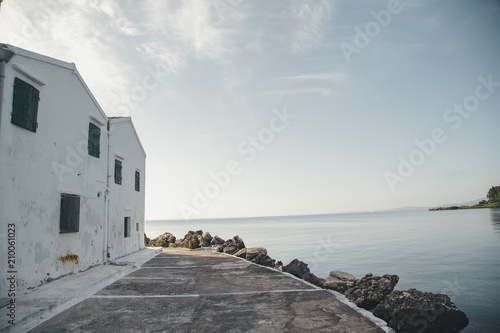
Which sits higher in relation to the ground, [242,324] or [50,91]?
[50,91]

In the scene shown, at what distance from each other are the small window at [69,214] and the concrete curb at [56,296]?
138 cm

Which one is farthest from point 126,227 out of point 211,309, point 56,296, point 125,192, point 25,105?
point 211,309

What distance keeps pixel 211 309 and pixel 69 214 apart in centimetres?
568

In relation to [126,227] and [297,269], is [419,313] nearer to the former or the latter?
[297,269]

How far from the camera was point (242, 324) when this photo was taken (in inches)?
208

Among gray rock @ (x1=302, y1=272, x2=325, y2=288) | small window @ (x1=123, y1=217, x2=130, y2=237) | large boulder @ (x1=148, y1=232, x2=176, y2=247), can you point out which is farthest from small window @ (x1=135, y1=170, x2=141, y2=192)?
gray rock @ (x1=302, y1=272, x2=325, y2=288)

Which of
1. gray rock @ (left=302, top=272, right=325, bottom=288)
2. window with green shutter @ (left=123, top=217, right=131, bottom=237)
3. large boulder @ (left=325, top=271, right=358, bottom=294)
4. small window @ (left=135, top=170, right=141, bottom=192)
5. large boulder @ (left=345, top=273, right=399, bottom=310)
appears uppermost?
small window @ (left=135, top=170, right=141, bottom=192)

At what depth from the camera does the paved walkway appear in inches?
204

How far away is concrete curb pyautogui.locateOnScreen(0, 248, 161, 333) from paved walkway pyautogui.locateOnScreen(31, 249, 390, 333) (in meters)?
0.20

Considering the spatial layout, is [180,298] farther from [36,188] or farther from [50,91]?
[50,91]

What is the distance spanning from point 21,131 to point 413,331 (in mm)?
9078

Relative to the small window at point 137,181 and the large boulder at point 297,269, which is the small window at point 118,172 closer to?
the small window at point 137,181

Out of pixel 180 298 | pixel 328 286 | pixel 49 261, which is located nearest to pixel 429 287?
pixel 328 286

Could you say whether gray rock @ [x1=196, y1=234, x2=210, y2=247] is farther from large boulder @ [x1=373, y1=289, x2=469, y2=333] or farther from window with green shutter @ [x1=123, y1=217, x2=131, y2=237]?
large boulder @ [x1=373, y1=289, x2=469, y2=333]
